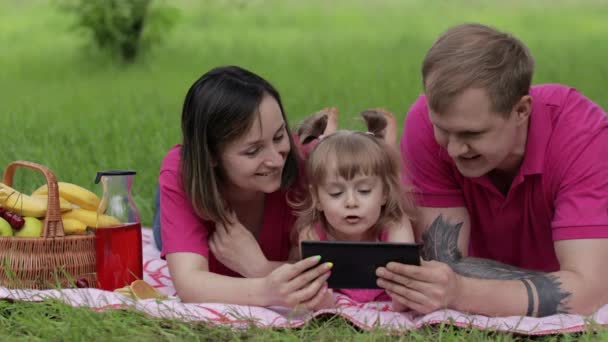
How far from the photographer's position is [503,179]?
428 cm

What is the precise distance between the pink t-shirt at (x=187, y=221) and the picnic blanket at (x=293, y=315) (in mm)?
263

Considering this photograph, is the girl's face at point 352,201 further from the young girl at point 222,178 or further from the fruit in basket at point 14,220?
the fruit in basket at point 14,220

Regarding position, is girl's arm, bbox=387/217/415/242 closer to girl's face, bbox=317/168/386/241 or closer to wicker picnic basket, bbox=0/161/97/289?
girl's face, bbox=317/168/386/241

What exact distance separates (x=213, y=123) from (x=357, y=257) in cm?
90

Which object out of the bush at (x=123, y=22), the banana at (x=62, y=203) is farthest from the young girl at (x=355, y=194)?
the bush at (x=123, y=22)

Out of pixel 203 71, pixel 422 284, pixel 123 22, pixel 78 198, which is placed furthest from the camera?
pixel 123 22

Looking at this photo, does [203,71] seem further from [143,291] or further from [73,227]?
[143,291]

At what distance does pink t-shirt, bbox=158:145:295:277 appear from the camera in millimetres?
4168

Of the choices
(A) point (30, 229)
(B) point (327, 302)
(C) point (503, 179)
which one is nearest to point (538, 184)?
(C) point (503, 179)

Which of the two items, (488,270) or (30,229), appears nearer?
(488,270)

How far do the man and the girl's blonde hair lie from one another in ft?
0.68

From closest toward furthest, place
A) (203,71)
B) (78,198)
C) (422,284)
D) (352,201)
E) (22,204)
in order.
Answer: (422,284) → (352,201) → (22,204) → (78,198) → (203,71)

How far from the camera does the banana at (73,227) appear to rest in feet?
14.9

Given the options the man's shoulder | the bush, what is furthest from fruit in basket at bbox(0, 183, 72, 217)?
the bush
